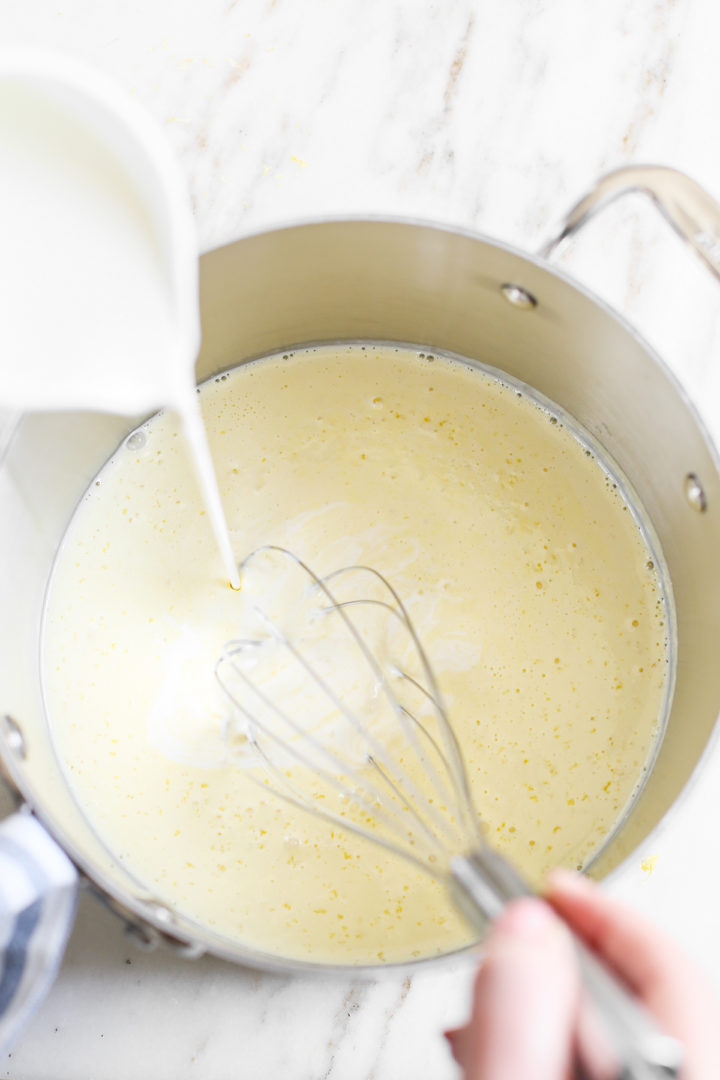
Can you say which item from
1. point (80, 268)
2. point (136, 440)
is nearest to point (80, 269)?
point (80, 268)

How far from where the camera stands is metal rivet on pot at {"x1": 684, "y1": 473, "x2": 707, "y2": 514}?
26.3 inches

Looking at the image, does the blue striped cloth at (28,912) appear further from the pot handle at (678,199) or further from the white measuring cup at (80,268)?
the pot handle at (678,199)

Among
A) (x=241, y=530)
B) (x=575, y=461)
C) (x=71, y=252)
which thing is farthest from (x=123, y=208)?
(x=575, y=461)

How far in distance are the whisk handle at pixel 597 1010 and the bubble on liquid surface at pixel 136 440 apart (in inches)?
19.1

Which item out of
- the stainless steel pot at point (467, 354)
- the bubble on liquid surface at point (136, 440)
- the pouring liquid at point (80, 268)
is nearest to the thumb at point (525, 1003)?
the stainless steel pot at point (467, 354)

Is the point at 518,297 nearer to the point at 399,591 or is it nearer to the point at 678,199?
the point at 678,199

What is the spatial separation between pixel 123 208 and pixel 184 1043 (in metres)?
0.55

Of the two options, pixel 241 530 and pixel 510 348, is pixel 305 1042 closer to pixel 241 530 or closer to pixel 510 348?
pixel 241 530

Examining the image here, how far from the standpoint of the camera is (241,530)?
79 cm

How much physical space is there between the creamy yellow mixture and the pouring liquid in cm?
27

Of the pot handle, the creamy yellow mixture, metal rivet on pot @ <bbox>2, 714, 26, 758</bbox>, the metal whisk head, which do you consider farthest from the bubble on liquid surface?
the pot handle

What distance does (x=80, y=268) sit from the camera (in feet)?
1.76

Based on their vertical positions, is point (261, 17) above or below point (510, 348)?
above

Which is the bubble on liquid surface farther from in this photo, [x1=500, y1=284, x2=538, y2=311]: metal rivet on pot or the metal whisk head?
[x1=500, y1=284, x2=538, y2=311]: metal rivet on pot
